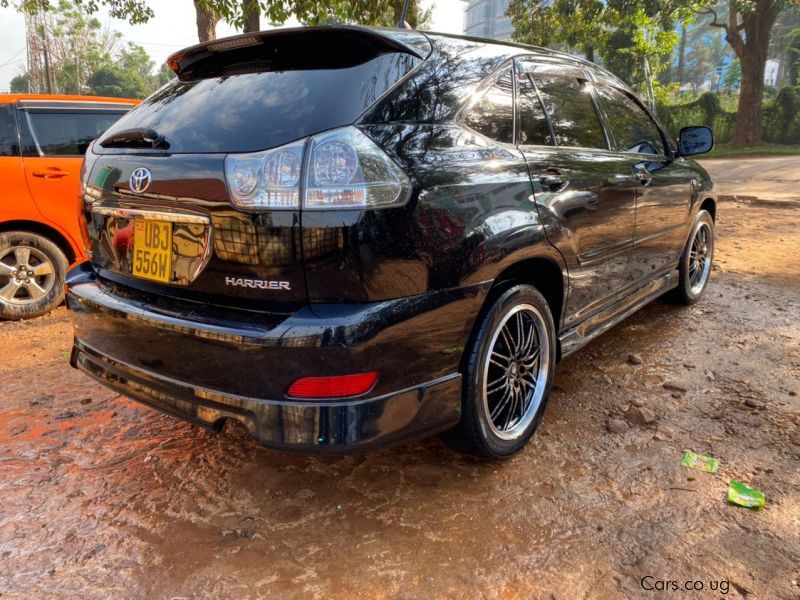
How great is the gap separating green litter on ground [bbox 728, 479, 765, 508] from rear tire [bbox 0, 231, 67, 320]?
15.0 ft

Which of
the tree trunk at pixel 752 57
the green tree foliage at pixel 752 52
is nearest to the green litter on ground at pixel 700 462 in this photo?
the green tree foliage at pixel 752 52

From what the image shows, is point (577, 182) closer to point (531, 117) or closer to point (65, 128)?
point (531, 117)

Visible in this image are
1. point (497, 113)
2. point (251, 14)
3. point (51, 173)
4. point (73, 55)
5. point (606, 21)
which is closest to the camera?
point (497, 113)

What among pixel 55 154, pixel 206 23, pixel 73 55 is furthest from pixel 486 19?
pixel 55 154

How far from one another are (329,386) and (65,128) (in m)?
4.19

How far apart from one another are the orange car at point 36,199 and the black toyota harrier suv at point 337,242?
249 centimetres

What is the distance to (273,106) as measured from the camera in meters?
1.91

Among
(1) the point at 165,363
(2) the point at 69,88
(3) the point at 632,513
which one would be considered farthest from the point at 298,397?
(2) the point at 69,88

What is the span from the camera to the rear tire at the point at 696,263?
4.32 m

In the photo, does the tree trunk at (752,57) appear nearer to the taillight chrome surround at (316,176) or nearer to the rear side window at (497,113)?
the rear side window at (497,113)

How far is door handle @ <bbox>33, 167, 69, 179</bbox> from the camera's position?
444 cm

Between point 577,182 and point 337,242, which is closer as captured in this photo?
point 337,242

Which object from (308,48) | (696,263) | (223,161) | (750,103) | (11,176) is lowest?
(696,263)

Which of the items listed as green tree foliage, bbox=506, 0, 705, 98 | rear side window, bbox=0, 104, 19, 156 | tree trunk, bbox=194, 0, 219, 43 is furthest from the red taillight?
green tree foliage, bbox=506, 0, 705, 98
